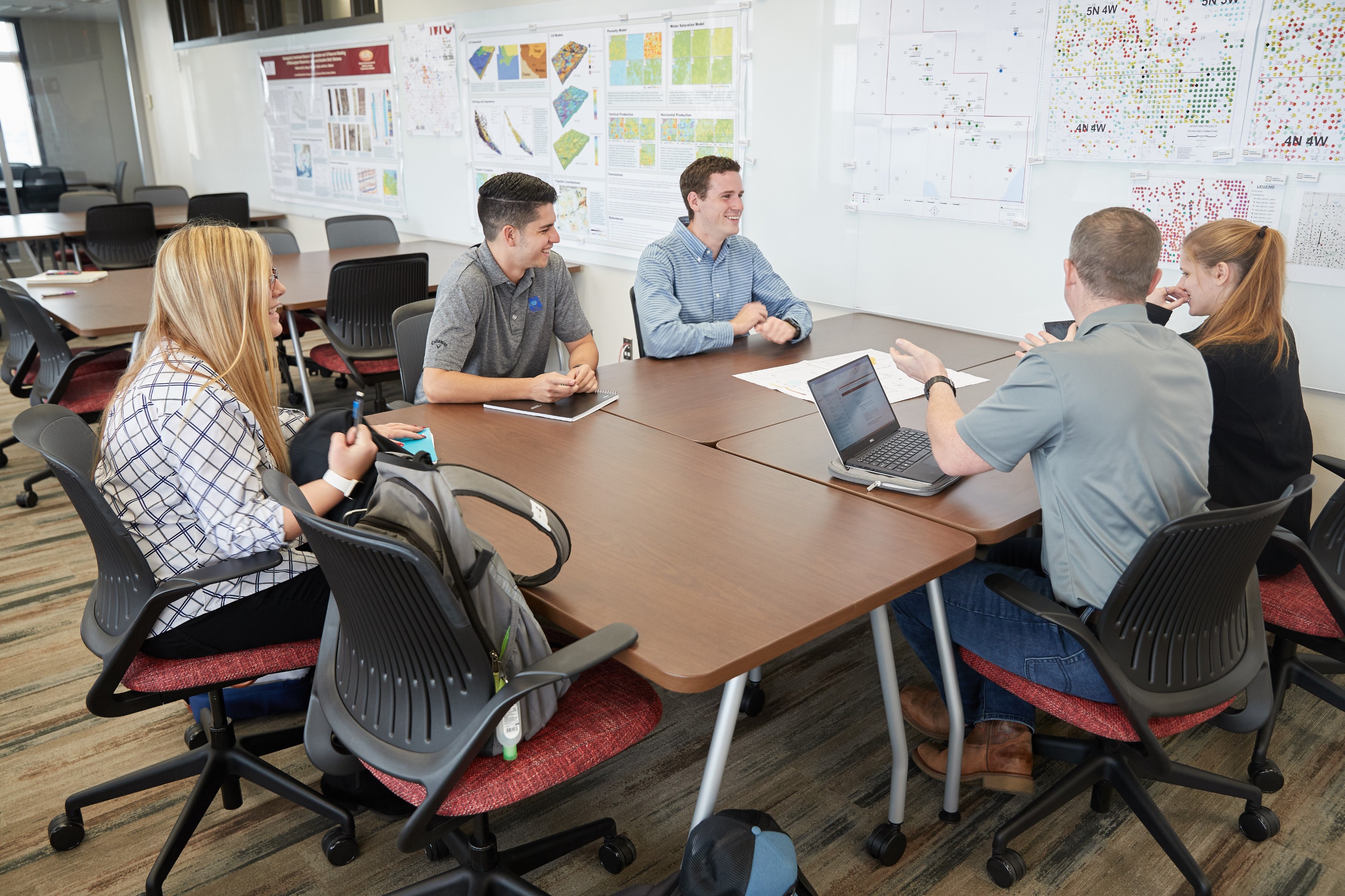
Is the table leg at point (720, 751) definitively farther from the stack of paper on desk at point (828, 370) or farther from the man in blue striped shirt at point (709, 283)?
the man in blue striped shirt at point (709, 283)

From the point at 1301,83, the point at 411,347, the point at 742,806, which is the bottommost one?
the point at 742,806

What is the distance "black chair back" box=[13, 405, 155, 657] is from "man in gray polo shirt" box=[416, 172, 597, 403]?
3.04 ft

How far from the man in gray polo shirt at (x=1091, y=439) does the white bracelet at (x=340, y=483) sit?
1.15 meters

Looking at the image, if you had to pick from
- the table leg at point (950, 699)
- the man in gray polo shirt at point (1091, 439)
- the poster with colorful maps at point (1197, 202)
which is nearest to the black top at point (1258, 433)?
the man in gray polo shirt at point (1091, 439)

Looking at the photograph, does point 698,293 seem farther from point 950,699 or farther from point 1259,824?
point 1259,824

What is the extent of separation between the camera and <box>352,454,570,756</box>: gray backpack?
1344 mm

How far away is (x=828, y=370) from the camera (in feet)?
8.75

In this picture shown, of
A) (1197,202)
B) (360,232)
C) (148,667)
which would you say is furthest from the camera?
(360,232)

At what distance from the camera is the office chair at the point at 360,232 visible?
532 centimetres

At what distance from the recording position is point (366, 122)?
6113 mm

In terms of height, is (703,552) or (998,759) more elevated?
(703,552)

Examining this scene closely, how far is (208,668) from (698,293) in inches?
80.3

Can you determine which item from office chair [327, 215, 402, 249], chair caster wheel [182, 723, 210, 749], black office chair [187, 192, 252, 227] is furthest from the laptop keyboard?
black office chair [187, 192, 252, 227]

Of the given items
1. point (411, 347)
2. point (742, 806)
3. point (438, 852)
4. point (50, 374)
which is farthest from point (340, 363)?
point (742, 806)
